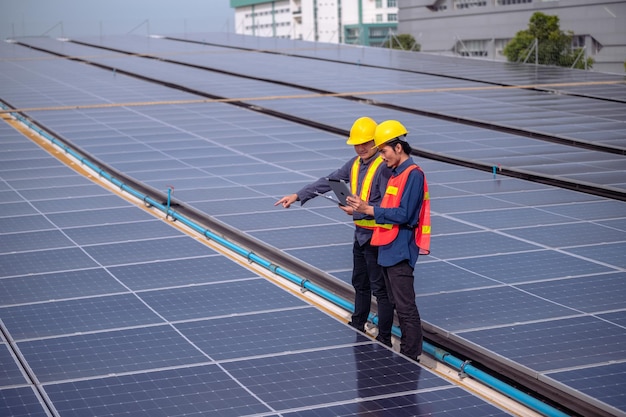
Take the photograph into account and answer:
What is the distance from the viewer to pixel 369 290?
33.2 feet

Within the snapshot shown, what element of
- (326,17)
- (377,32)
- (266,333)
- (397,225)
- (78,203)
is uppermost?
(326,17)

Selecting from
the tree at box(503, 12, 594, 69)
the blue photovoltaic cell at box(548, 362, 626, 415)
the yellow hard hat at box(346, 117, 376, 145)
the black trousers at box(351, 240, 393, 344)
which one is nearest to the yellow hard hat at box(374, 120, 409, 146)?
the yellow hard hat at box(346, 117, 376, 145)

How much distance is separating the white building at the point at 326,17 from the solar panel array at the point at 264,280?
414 feet

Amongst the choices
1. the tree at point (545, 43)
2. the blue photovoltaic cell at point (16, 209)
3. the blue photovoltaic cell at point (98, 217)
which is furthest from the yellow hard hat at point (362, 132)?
the tree at point (545, 43)

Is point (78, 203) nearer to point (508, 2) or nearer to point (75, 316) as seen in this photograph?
point (75, 316)

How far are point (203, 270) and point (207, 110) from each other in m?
16.1

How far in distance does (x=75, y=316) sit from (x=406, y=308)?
3.55 meters

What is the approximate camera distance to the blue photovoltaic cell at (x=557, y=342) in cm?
864

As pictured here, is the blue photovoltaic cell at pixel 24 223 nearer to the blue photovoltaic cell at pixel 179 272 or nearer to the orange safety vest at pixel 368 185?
the blue photovoltaic cell at pixel 179 272

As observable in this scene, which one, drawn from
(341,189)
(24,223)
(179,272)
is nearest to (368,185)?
(341,189)

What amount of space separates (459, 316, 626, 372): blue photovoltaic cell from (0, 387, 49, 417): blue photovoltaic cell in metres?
3.94

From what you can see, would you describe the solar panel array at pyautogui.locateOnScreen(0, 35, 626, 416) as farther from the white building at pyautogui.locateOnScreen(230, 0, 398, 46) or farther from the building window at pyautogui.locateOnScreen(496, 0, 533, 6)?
the white building at pyautogui.locateOnScreen(230, 0, 398, 46)

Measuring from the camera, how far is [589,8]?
83.3 m

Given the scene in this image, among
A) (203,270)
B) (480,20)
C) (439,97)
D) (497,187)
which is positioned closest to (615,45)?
(480,20)
